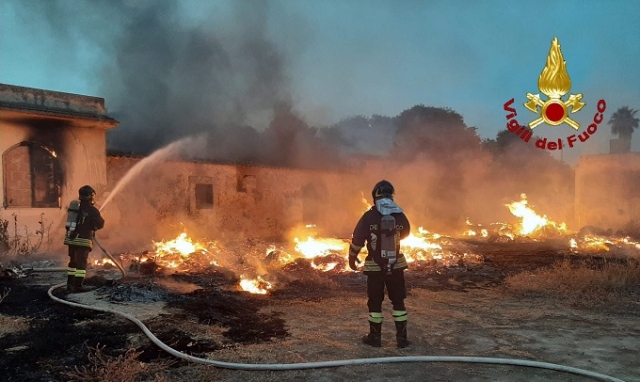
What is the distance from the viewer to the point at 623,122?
38094mm

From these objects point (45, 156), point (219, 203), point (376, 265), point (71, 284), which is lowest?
point (71, 284)

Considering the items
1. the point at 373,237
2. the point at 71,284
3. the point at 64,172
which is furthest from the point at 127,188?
the point at 373,237

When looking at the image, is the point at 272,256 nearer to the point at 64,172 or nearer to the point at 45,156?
the point at 64,172

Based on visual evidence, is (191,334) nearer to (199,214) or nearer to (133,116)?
(199,214)

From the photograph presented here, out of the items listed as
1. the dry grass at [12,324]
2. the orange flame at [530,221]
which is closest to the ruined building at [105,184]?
the dry grass at [12,324]

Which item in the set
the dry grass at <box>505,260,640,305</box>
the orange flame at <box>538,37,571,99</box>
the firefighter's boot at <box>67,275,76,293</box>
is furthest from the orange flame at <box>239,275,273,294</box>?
the orange flame at <box>538,37,571,99</box>

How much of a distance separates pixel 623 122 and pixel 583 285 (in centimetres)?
3731

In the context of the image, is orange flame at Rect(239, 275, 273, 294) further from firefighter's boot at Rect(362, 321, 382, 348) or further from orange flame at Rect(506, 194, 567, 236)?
orange flame at Rect(506, 194, 567, 236)

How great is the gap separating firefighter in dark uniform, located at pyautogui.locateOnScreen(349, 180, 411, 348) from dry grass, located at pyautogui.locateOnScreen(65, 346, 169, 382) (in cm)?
230

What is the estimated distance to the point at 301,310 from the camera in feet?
22.7

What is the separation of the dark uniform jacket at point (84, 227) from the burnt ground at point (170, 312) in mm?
886

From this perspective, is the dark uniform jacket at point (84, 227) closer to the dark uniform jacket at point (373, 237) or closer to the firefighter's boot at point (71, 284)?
the firefighter's boot at point (71, 284)

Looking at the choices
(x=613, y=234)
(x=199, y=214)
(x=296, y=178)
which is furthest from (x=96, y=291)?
(x=613, y=234)

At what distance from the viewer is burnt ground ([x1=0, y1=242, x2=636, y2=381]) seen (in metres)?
4.62
